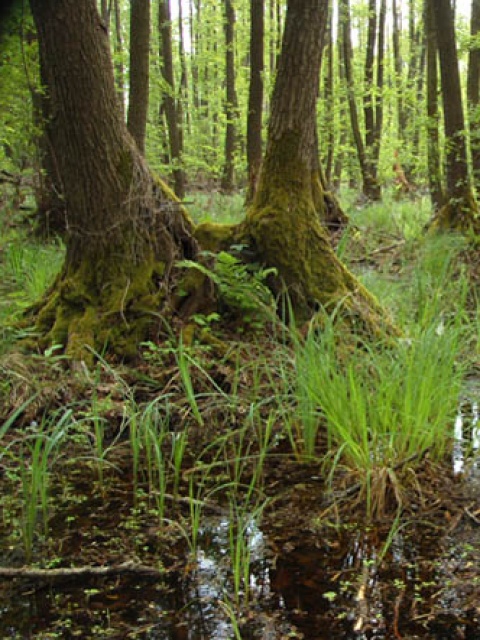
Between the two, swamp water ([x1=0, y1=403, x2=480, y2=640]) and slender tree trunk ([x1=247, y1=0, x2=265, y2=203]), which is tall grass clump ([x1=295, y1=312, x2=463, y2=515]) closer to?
swamp water ([x1=0, y1=403, x2=480, y2=640])

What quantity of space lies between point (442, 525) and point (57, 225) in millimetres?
7800

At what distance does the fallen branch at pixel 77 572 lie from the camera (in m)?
2.34

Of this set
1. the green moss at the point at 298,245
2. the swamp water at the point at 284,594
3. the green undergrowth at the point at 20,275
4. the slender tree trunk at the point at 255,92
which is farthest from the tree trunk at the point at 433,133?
the swamp water at the point at 284,594

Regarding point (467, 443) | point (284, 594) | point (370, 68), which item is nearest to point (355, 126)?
point (370, 68)

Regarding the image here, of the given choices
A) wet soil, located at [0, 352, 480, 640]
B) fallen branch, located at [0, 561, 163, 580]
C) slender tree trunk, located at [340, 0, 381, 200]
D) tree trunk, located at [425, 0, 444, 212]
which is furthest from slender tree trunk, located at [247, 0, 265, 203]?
fallen branch, located at [0, 561, 163, 580]

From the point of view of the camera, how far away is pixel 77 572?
2357mm

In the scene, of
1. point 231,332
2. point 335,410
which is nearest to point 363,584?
point 335,410

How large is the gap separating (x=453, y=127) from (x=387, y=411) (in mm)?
5896

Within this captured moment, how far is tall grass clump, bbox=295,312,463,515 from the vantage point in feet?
9.32

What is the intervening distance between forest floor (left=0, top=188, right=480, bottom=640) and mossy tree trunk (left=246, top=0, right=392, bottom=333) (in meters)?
1.12

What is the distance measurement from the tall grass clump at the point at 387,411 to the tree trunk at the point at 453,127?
16.3ft

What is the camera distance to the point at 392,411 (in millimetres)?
3068

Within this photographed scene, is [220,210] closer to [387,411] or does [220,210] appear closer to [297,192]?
[297,192]

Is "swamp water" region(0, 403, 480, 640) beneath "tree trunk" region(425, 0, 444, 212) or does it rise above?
beneath
